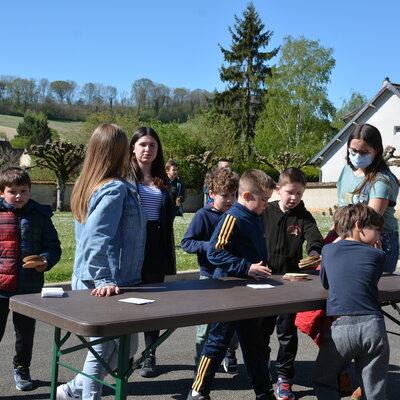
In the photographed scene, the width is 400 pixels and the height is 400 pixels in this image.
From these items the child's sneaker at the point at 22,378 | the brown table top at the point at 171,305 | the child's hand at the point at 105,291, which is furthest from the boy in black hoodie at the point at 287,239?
the child's sneaker at the point at 22,378

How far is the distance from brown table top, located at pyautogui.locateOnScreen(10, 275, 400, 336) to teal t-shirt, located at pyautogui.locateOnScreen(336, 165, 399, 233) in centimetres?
73

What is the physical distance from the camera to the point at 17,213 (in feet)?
15.7

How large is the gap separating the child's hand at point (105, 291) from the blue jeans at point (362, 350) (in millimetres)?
1332

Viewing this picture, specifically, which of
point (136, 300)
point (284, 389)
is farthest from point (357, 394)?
point (136, 300)

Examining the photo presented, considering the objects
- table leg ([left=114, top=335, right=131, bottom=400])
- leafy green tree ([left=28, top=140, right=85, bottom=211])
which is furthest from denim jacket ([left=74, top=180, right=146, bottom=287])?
leafy green tree ([left=28, top=140, right=85, bottom=211])

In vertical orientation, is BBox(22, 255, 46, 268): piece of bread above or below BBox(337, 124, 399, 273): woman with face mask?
below

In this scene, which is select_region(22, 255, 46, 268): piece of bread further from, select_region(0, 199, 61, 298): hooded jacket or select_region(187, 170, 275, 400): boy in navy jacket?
select_region(187, 170, 275, 400): boy in navy jacket

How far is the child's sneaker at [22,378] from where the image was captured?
15.6 feet

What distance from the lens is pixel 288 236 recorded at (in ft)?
16.3

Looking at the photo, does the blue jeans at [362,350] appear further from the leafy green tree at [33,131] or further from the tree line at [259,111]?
the leafy green tree at [33,131]

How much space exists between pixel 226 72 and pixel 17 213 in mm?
58014

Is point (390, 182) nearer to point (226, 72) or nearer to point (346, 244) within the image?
point (346, 244)

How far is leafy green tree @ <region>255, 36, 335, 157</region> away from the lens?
54969mm

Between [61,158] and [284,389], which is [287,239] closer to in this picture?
[284,389]
